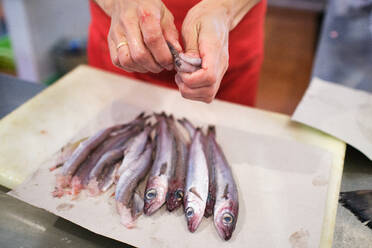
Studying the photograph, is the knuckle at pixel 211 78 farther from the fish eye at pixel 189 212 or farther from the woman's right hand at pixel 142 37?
the fish eye at pixel 189 212

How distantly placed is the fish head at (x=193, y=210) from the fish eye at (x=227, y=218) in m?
0.08

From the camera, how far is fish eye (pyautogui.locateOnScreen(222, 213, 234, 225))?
3.79 ft

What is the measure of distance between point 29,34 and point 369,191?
3412 mm

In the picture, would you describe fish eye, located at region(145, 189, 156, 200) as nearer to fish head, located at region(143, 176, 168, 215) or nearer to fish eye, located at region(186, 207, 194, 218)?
fish head, located at region(143, 176, 168, 215)

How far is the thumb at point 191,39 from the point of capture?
3.71 ft

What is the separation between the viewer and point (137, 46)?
3.61ft

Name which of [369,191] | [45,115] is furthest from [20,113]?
[369,191]

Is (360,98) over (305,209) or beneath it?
over

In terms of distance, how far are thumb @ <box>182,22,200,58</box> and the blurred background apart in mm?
2684

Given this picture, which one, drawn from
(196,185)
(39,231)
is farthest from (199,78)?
(39,231)

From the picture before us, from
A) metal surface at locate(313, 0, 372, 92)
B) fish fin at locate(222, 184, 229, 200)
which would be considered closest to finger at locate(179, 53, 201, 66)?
fish fin at locate(222, 184, 229, 200)

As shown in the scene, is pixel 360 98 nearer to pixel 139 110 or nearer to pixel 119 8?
pixel 139 110

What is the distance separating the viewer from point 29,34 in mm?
3396

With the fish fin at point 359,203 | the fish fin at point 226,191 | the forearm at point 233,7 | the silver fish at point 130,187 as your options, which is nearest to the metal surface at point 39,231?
the silver fish at point 130,187
